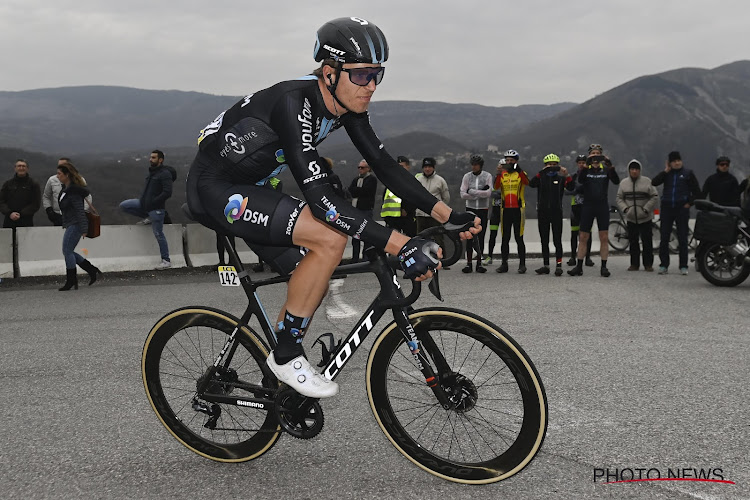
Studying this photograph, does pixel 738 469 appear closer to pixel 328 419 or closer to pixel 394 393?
pixel 394 393

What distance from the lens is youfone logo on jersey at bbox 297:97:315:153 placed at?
2788 millimetres

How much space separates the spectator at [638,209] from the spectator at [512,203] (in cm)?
193

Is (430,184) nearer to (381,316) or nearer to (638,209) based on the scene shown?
(638,209)

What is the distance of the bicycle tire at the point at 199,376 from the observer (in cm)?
323

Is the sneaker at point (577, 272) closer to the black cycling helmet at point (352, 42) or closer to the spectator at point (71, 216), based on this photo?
the spectator at point (71, 216)

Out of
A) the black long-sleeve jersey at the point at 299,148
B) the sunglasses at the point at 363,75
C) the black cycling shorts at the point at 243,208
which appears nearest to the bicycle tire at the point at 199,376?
the black cycling shorts at the point at 243,208

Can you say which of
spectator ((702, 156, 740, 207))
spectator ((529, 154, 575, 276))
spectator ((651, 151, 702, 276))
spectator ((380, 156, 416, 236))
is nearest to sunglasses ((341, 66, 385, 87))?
spectator ((380, 156, 416, 236))

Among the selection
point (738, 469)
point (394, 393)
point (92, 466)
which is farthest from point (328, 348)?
point (738, 469)

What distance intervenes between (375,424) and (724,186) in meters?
10.1

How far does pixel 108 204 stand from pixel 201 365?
369ft

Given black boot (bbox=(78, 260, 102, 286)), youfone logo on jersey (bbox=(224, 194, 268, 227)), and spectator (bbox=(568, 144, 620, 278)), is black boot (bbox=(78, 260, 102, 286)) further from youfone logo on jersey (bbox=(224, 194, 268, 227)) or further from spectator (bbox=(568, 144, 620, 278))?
youfone logo on jersey (bbox=(224, 194, 268, 227))

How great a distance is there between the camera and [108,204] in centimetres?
10731

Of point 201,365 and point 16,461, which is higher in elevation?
point 201,365

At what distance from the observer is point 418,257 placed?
2564 mm
